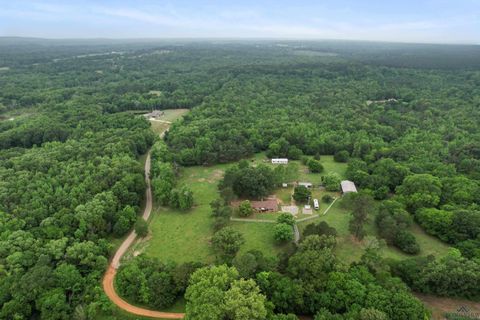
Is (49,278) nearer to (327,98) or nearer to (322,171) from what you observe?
(322,171)

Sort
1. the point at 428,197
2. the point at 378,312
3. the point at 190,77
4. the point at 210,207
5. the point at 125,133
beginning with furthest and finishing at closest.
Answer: the point at 190,77, the point at 125,133, the point at 210,207, the point at 428,197, the point at 378,312

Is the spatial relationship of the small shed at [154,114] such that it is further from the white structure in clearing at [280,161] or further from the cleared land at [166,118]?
the white structure in clearing at [280,161]

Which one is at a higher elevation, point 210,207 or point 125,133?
point 125,133

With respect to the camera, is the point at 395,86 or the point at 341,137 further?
the point at 395,86

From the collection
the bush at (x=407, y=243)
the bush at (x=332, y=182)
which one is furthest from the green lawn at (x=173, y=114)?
the bush at (x=407, y=243)

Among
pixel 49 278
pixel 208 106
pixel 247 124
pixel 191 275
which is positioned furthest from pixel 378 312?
pixel 208 106

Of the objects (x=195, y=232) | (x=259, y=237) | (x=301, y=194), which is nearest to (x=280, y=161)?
(x=301, y=194)

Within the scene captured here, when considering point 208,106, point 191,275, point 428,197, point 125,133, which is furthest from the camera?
point 208,106
